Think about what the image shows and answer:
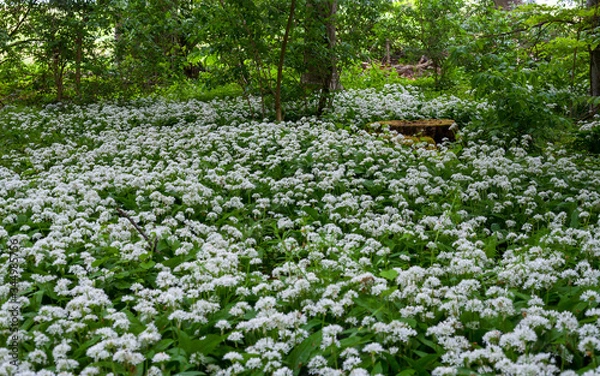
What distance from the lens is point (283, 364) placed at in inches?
112

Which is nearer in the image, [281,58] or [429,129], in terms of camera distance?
[429,129]

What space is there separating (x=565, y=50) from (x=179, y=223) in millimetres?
5267

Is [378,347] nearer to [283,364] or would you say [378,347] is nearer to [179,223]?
[283,364]

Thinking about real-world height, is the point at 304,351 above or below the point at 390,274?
below

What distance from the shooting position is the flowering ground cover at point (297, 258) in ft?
9.12

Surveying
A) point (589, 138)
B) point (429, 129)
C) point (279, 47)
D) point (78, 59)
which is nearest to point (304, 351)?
point (589, 138)

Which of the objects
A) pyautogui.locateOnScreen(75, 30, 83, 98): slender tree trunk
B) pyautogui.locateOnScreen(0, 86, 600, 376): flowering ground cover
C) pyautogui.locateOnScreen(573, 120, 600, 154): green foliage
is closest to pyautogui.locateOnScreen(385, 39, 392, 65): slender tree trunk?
pyautogui.locateOnScreen(75, 30, 83, 98): slender tree trunk

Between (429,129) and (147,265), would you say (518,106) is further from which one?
(147,265)

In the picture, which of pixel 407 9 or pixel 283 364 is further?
pixel 407 9

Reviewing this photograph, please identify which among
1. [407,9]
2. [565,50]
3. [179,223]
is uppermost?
[407,9]

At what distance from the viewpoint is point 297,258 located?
4.48 metres

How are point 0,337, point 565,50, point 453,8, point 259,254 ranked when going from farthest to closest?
point 453,8 → point 565,50 → point 259,254 → point 0,337

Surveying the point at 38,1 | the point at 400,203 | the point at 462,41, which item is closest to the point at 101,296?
the point at 400,203

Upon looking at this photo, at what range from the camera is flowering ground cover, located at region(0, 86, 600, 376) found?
2.78 metres
